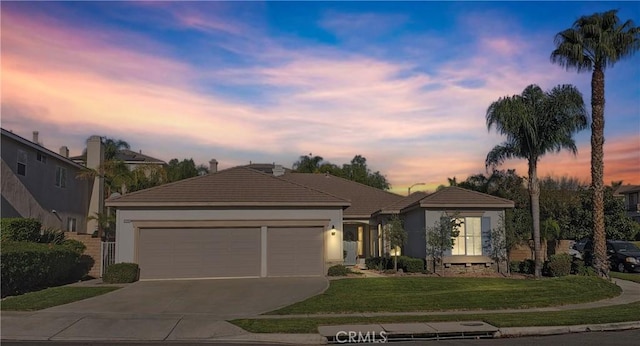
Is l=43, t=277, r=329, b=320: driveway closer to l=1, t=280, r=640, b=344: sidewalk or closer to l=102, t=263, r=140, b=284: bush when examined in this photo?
l=102, t=263, r=140, b=284: bush

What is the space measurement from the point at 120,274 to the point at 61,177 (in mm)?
10832

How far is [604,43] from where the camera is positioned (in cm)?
2355

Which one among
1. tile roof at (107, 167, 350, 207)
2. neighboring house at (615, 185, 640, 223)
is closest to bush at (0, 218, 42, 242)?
tile roof at (107, 167, 350, 207)

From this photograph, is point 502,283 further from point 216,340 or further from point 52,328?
point 52,328

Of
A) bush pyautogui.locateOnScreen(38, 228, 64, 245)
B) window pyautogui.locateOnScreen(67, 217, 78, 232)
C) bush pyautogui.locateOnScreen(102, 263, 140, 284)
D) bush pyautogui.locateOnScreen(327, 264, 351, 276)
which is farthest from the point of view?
window pyautogui.locateOnScreen(67, 217, 78, 232)

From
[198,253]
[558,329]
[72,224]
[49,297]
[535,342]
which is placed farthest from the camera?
[72,224]

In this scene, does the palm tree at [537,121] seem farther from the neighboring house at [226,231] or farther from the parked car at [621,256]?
the neighboring house at [226,231]

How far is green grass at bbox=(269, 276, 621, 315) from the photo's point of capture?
16.5 meters

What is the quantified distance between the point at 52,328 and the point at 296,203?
13652 millimetres

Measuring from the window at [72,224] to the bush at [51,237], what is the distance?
7.73 m

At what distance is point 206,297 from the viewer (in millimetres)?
18922

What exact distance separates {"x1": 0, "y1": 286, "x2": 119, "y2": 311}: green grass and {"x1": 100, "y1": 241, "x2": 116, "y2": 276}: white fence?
4496mm

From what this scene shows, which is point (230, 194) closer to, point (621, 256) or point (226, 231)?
point (226, 231)

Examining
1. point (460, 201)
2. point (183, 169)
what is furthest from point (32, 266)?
point (183, 169)
